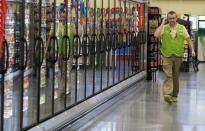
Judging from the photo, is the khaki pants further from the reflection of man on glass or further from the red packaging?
the red packaging

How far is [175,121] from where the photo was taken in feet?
26.2

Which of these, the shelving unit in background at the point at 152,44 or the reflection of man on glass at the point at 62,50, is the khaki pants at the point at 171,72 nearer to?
the reflection of man on glass at the point at 62,50

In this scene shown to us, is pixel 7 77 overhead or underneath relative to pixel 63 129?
overhead

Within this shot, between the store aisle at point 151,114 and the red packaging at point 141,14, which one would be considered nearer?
the store aisle at point 151,114

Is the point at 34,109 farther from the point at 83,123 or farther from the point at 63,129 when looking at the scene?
the point at 83,123

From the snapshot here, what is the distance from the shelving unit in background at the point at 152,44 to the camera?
1508 centimetres

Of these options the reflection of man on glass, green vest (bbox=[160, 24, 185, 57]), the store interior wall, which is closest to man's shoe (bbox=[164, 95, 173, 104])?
green vest (bbox=[160, 24, 185, 57])

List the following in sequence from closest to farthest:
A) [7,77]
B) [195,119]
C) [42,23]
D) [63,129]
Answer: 1. [7,77]
2. [42,23]
3. [63,129]
4. [195,119]

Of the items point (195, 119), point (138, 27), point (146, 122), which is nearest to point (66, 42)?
point (146, 122)

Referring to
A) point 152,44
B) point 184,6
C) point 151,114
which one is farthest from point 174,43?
point 184,6

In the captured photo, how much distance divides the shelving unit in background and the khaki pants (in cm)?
487

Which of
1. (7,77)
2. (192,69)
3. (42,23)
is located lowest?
(192,69)

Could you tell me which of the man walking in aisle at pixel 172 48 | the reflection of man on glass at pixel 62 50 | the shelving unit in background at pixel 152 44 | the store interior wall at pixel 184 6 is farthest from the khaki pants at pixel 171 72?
the store interior wall at pixel 184 6

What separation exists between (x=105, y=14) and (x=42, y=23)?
3.90 m
